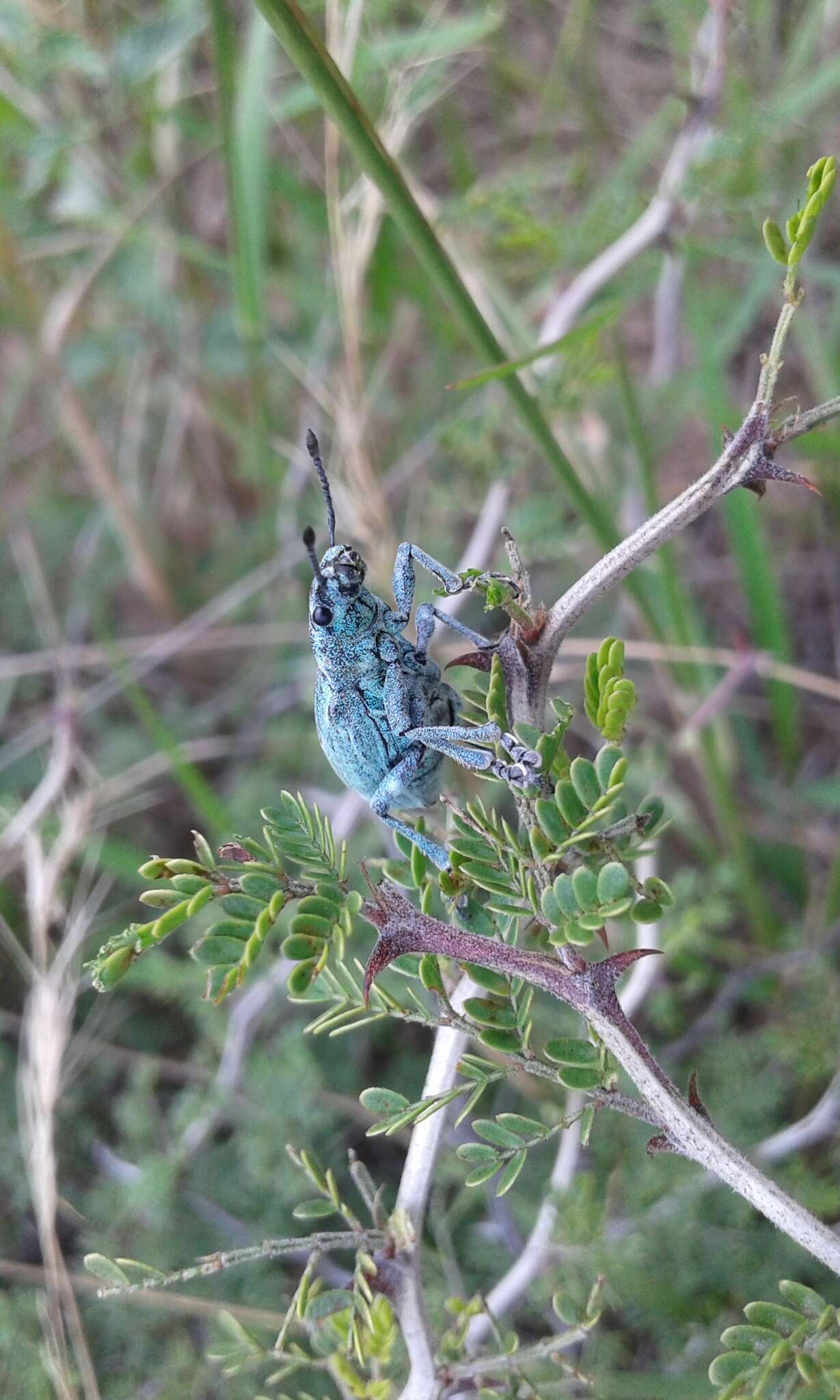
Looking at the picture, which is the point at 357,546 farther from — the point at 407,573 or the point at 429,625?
the point at 429,625

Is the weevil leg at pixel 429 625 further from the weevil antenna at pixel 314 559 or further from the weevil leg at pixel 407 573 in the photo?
the weevil antenna at pixel 314 559

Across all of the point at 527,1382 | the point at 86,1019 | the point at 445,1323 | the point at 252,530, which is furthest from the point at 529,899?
the point at 252,530

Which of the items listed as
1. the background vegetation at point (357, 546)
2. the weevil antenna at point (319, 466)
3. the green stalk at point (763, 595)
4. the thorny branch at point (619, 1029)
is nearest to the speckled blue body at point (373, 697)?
the weevil antenna at point (319, 466)

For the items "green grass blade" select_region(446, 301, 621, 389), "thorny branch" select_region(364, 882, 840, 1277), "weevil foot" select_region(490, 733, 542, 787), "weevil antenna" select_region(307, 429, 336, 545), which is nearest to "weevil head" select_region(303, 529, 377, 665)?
"weevil antenna" select_region(307, 429, 336, 545)

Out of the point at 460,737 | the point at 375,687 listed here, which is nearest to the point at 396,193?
the point at 375,687

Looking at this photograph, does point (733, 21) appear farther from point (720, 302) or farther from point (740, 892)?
point (740, 892)

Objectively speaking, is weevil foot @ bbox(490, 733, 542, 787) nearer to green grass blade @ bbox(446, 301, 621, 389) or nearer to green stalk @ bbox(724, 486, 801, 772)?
green grass blade @ bbox(446, 301, 621, 389)
